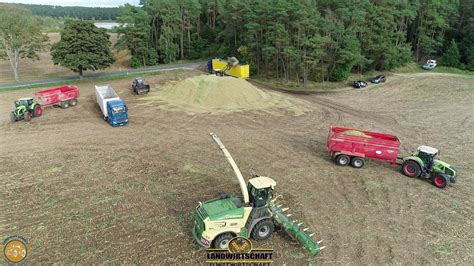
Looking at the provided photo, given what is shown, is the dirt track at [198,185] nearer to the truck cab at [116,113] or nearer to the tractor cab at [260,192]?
the truck cab at [116,113]

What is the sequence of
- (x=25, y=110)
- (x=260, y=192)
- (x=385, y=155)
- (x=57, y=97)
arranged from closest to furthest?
(x=260, y=192) < (x=385, y=155) < (x=25, y=110) < (x=57, y=97)

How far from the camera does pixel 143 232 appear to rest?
39.4 ft

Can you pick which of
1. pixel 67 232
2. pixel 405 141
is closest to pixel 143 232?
pixel 67 232

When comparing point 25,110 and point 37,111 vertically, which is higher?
point 25,110

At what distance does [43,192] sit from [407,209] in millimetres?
17845

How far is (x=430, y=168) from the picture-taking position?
1605cm

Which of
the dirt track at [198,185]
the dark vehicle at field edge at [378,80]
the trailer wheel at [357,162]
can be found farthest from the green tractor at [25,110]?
the dark vehicle at field edge at [378,80]

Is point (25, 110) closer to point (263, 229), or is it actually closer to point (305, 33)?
point (263, 229)

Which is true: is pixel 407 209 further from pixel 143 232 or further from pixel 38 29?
pixel 38 29

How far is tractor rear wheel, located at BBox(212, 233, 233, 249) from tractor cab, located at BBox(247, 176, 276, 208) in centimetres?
146

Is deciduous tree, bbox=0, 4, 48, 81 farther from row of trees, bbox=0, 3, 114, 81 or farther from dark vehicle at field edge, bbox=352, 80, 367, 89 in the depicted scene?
dark vehicle at field edge, bbox=352, 80, 367, 89

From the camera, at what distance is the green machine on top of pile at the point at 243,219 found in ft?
34.0

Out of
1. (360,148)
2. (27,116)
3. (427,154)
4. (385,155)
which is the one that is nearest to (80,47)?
(27,116)

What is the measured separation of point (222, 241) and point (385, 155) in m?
11.4
